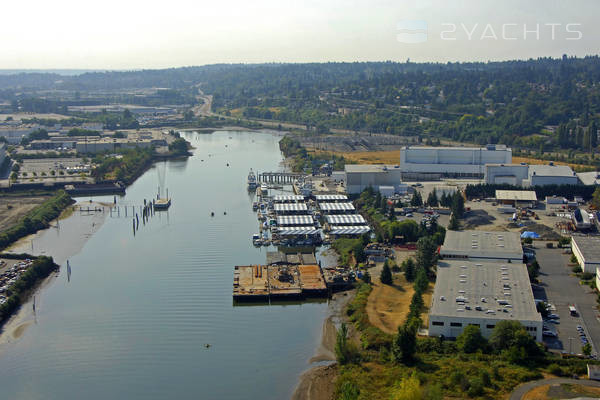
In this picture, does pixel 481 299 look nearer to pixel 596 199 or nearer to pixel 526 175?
pixel 596 199

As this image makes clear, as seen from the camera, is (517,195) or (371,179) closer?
(517,195)

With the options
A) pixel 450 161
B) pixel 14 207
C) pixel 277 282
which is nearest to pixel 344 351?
pixel 277 282

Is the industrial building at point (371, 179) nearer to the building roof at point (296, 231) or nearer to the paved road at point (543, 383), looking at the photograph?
the building roof at point (296, 231)

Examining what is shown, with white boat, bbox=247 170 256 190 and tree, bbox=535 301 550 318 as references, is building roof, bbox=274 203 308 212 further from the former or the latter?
tree, bbox=535 301 550 318

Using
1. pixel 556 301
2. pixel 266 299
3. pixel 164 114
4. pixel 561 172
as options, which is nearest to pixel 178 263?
pixel 266 299

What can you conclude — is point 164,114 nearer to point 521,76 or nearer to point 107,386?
point 521,76

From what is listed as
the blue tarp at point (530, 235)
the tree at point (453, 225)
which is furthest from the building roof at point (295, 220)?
the blue tarp at point (530, 235)
